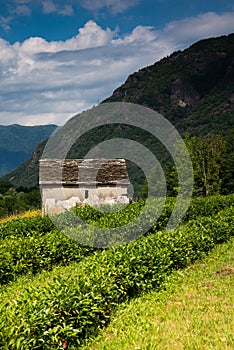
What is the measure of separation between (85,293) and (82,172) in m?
19.7

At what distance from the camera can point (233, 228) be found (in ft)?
54.5

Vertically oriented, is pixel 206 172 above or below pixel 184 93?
below

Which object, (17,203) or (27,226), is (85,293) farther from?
(17,203)

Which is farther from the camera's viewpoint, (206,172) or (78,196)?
(206,172)

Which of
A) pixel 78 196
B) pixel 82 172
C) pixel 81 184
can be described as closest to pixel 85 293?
pixel 78 196

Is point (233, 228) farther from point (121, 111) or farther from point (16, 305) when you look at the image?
point (121, 111)

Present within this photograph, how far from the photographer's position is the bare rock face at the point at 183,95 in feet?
407

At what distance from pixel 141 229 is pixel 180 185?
29297 mm

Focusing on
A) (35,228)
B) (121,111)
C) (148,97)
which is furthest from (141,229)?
(148,97)

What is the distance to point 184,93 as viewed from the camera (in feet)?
407

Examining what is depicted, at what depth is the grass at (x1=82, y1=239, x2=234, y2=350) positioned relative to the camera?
6.55 meters

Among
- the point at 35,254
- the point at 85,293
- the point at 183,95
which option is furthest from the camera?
the point at 183,95

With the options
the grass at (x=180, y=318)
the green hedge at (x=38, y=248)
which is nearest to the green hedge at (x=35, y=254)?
the green hedge at (x=38, y=248)

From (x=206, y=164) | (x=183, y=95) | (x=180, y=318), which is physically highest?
(x=183, y=95)
